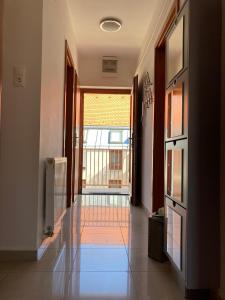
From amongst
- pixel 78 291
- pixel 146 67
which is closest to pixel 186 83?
pixel 78 291

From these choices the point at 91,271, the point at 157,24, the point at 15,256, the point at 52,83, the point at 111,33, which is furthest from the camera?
the point at 111,33

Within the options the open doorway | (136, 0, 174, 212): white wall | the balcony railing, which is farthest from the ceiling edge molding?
the balcony railing

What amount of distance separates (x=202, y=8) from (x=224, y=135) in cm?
69

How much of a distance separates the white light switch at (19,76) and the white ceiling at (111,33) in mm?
1716

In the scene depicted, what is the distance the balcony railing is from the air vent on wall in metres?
2.45

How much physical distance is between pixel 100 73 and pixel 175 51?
12.1 feet

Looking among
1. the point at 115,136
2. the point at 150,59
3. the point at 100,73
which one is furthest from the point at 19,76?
the point at 115,136

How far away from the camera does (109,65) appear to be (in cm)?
531

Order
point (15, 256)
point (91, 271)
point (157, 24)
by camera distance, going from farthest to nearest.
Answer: point (157, 24), point (15, 256), point (91, 271)

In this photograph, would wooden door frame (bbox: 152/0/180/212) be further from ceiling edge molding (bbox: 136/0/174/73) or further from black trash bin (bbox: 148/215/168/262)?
black trash bin (bbox: 148/215/168/262)

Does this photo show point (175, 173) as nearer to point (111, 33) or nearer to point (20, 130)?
point (20, 130)

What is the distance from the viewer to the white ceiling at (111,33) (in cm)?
340

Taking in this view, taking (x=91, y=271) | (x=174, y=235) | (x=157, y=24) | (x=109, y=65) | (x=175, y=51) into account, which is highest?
(x=109, y=65)

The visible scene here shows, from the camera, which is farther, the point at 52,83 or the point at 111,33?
the point at 111,33
